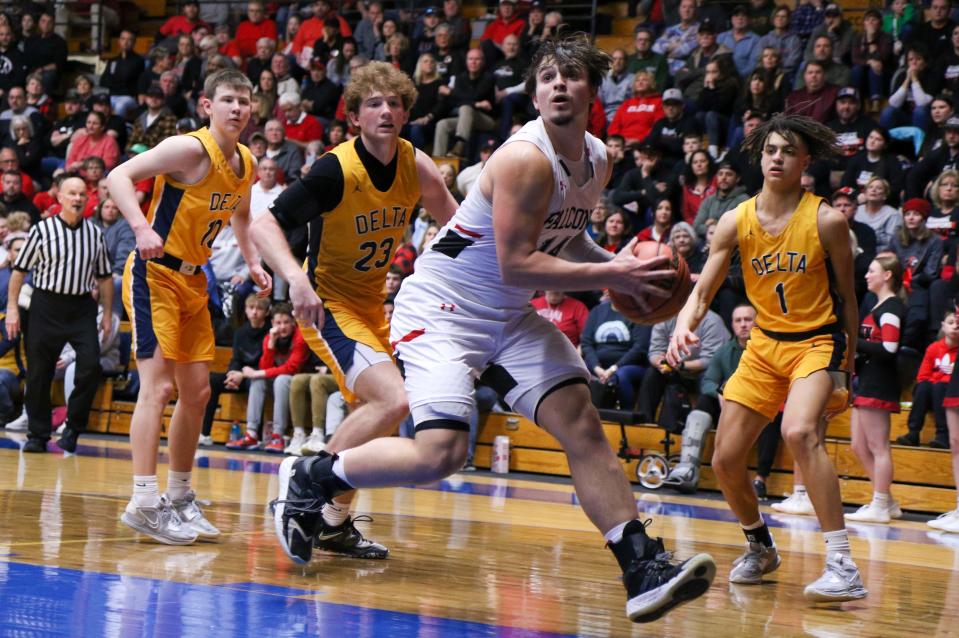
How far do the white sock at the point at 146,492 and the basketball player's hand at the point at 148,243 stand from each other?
3.28 feet

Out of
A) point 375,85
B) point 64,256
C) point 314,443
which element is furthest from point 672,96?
point 375,85

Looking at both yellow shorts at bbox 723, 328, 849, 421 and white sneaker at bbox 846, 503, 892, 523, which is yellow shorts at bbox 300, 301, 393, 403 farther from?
white sneaker at bbox 846, 503, 892, 523

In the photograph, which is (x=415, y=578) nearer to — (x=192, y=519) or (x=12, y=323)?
(x=192, y=519)

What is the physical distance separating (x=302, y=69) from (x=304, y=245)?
4322 millimetres

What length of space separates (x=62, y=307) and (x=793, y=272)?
253 inches

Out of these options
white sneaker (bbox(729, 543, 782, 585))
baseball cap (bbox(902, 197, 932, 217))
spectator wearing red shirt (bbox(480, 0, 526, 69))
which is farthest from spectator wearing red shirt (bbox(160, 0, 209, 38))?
white sneaker (bbox(729, 543, 782, 585))

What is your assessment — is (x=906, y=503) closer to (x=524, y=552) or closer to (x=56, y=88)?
(x=524, y=552)

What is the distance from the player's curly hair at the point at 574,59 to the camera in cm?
386

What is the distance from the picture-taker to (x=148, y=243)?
16.3 ft

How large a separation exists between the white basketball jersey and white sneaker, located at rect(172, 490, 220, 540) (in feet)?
5.82

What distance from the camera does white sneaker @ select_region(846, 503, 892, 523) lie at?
26.2 feet

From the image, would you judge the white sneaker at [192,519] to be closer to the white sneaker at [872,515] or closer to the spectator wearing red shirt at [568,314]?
the white sneaker at [872,515]

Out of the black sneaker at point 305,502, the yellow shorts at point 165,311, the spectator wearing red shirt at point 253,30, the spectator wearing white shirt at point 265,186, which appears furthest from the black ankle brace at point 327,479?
the spectator wearing red shirt at point 253,30

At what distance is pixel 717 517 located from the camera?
7.57 meters
